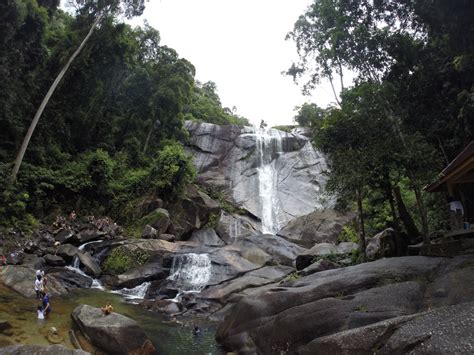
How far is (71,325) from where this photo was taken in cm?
1120

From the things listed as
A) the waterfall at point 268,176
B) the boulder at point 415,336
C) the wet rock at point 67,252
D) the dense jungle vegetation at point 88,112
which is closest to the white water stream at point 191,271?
the wet rock at point 67,252

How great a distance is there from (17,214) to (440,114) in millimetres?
22335

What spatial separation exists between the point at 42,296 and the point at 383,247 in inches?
537

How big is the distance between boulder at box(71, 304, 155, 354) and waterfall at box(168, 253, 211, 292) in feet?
25.7

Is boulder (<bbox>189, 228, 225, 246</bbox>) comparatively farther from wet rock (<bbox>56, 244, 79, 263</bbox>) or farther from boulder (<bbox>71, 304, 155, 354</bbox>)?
boulder (<bbox>71, 304, 155, 354</bbox>)

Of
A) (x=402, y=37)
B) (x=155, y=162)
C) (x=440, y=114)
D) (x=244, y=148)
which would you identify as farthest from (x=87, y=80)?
(x=440, y=114)

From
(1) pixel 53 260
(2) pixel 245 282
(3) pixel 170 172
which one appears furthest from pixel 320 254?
(3) pixel 170 172

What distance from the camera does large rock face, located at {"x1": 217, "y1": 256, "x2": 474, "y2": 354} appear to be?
754 centimetres

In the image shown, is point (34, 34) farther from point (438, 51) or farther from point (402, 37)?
point (438, 51)

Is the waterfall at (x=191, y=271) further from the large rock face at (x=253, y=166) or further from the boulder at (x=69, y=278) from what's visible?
the large rock face at (x=253, y=166)

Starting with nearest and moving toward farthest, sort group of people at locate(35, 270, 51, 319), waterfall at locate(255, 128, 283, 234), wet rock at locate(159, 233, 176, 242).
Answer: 1. group of people at locate(35, 270, 51, 319)
2. wet rock at locate(159, 233, 176, 242)
3. waterfall at locate(255, 128, 283, 234)

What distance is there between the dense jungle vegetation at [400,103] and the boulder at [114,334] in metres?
8.75

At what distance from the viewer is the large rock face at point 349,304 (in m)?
7.54

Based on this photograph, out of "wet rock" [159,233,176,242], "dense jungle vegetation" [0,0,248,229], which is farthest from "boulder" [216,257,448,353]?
"dense jungle vegetation" [0,0,248,229]
